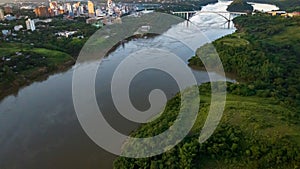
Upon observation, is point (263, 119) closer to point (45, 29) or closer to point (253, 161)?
point (253, 161)

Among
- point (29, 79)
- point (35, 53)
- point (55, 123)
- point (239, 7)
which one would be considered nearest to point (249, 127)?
point (55, 123)

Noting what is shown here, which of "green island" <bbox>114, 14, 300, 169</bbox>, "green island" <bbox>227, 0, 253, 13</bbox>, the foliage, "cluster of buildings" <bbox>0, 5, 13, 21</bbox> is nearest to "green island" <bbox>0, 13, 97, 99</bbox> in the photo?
"cluster of buildings" <bbox>0, 5, 13, 21</bbox>

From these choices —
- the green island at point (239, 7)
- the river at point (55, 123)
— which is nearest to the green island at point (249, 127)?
the river at point (55, 123)

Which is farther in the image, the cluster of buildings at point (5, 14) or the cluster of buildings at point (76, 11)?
the cluster of buildings at point (76, 11)

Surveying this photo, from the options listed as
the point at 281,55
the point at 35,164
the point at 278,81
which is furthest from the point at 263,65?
the point at 35,164

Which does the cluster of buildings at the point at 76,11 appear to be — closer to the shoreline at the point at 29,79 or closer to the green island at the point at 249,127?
the shoreline at the point at 29,79

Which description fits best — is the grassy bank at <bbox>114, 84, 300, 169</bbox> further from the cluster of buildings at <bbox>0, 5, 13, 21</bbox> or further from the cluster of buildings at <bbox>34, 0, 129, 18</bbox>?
the cluster of buildings at <bbox>34, 0, 129, 18</bbox>
